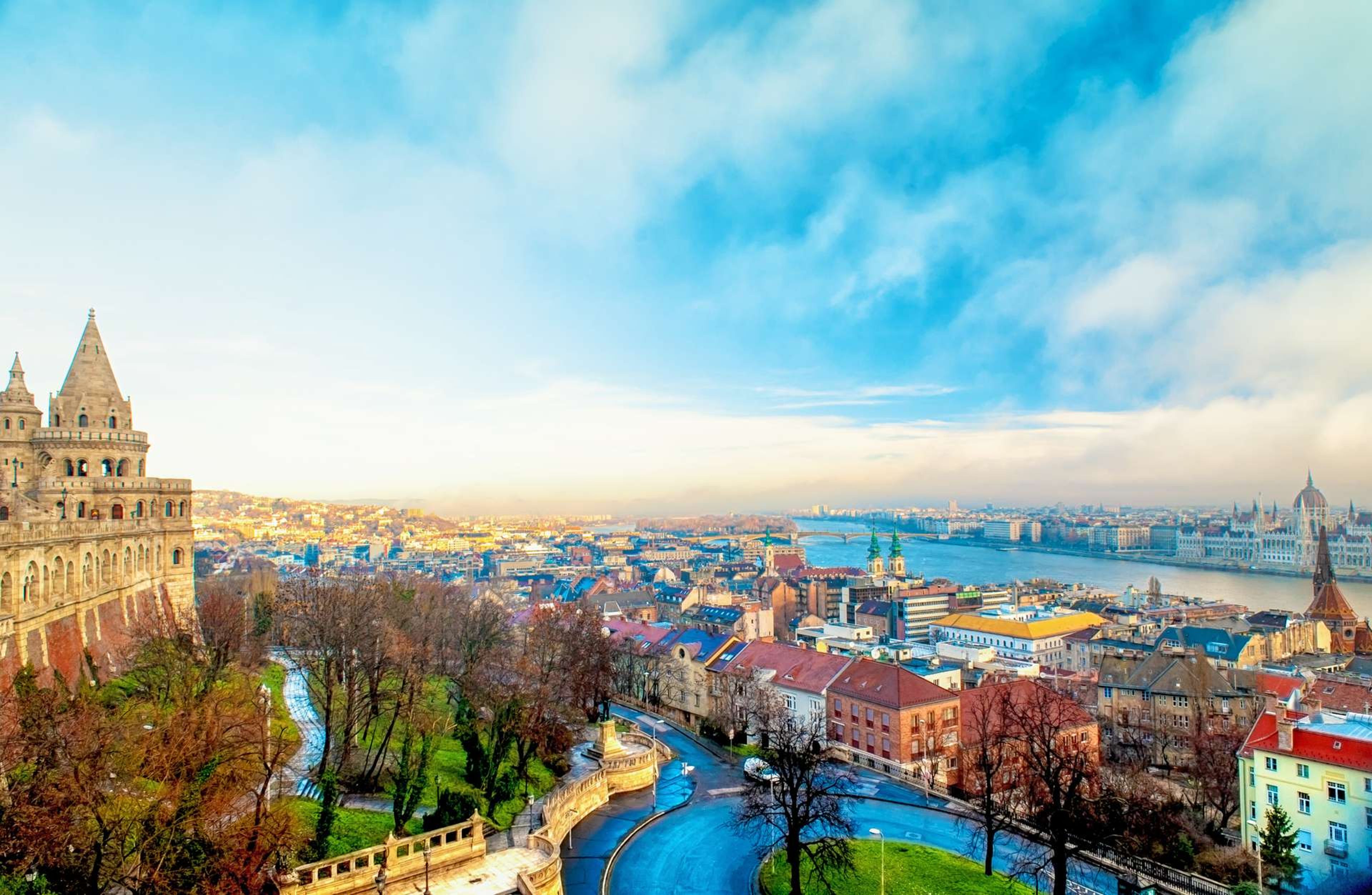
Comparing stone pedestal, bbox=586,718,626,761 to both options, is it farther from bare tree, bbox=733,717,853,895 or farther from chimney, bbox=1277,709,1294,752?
chimney, bbox=1277,709,1294,752

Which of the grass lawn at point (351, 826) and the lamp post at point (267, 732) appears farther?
the grass lawn at point (351, 826)

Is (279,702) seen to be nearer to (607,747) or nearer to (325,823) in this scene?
(607,747)

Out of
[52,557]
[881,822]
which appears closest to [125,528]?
[52,557]

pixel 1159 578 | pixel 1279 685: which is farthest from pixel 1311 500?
pixel 1279 685

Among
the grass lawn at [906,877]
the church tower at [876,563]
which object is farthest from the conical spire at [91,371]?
the church tower at [876,563]

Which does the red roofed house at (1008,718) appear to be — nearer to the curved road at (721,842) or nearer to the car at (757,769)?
the curved road at (721,842)
